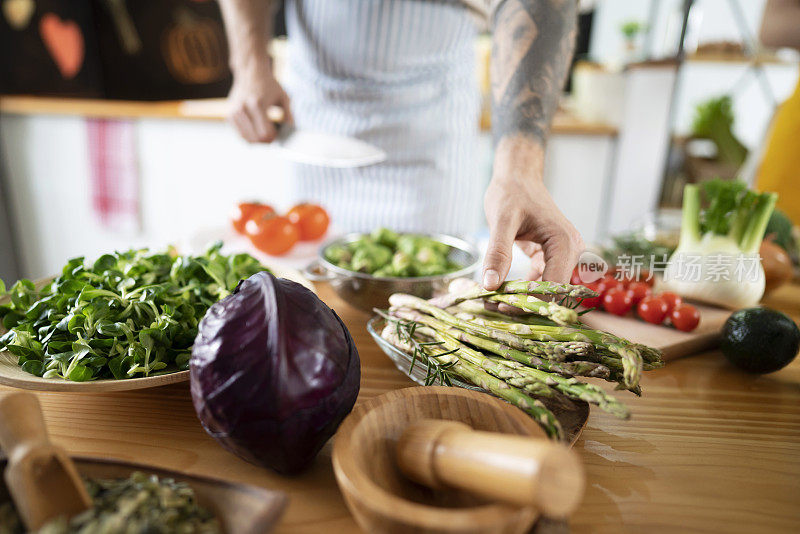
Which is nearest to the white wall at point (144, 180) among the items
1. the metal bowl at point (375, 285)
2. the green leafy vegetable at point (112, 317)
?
the metal bowl at point (375, 285)

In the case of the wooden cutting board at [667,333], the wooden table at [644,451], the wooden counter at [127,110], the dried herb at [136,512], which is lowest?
the wooden table at [644,451]

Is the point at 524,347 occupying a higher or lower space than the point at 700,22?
lower

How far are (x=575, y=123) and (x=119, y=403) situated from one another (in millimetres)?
3487

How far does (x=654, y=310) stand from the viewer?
1278mm

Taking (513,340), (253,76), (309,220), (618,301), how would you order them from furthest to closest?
(253,76) → (309,220) → (618,301) → (513,340)

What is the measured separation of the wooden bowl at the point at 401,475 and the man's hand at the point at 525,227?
29cm

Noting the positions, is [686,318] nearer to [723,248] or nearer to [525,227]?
[723,248]

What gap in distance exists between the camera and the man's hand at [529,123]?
1046 mm

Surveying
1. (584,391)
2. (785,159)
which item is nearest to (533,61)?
(584,391)

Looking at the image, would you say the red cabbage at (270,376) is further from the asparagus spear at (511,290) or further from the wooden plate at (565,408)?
the asparagus spear at (511,290)

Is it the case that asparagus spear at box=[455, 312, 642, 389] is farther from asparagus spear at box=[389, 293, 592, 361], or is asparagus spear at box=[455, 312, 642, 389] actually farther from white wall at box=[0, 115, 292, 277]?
white wall at box=[0, 115, 292, 277]

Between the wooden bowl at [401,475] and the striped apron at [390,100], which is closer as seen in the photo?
the wooden bowl at [401,475]

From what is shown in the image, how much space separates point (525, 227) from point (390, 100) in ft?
4.15

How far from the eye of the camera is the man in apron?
4.59 feet
